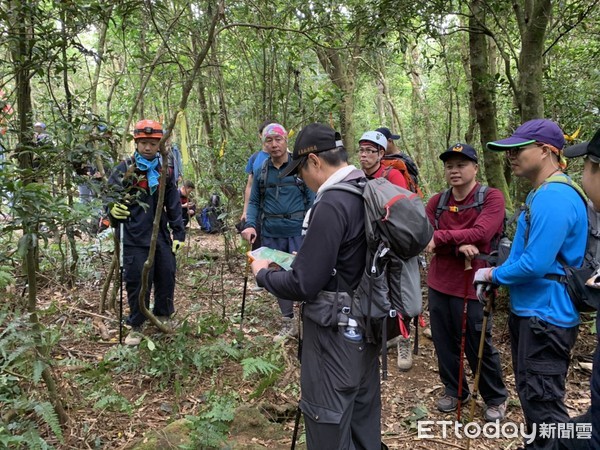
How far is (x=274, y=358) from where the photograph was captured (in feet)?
14.3

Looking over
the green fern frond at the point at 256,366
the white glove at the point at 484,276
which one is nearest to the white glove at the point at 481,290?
the white glove at the point at 484,276

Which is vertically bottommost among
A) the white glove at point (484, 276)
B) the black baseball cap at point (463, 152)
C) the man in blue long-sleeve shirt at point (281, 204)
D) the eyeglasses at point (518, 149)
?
the white glove at point (484, 276)

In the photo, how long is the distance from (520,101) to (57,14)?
Result: 4.64 meters

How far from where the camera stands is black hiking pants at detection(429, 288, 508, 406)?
11.9 feet

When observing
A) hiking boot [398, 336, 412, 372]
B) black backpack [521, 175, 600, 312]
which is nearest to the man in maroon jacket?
hiking boot [398, 336, 412, 372]

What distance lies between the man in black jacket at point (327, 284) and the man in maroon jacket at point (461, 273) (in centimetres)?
145

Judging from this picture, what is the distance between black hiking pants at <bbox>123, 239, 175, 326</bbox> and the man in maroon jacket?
288 cm

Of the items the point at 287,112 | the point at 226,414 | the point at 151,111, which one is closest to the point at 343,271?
the point at 226,414

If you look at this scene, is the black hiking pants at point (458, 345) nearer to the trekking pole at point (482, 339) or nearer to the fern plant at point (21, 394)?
the trekking pole at point (482, 339)

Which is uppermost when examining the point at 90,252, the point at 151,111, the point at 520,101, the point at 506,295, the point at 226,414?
the point at 151,111

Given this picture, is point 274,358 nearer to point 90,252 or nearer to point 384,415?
point 384,415

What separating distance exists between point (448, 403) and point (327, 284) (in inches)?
88.6

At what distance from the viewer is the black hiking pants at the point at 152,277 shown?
186 inches

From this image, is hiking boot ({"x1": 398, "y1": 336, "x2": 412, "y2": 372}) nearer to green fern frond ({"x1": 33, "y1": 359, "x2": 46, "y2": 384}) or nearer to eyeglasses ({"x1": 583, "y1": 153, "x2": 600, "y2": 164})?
eyeglasses ({"x1": 583, "y1": 153, "x2": 600, "y2": 164})
